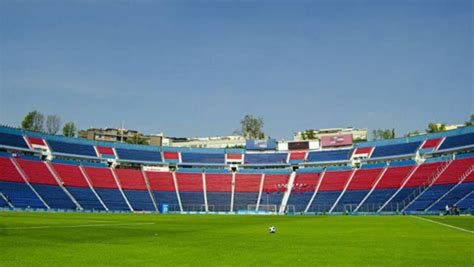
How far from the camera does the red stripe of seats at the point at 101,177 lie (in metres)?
76.5

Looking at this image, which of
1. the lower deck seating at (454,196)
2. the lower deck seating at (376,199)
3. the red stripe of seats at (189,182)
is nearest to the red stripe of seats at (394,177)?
the lower deck seating at (376,199)

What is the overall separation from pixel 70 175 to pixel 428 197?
203ft

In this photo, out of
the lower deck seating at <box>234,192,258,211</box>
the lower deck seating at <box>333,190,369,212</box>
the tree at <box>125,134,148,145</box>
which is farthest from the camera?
the tree at <box>125,134,148,145</box>

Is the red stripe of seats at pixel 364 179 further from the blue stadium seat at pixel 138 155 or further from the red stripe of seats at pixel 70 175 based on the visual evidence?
the red stripe of seats at pixel 70 175

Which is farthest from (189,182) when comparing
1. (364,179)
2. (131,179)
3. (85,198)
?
(364,179)

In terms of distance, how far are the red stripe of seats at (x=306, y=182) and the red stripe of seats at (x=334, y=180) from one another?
1.73 m

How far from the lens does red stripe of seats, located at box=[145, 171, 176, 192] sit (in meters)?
82.5

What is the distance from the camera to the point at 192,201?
80.2 metres

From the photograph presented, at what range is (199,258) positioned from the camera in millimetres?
9281

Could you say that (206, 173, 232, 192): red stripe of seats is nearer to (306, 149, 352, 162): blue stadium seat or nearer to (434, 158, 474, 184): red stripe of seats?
(306, 149, 352, 162): blue stadium seat

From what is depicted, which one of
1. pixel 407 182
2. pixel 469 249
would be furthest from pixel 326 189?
pixel 469 249

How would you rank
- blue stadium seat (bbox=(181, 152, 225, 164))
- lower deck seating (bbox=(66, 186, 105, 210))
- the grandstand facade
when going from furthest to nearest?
blue stadium seat (bbox=(181, 152, 225, 164))
lower deck seating (bbox=(66, 186, 105, 210))
the grandstand facade

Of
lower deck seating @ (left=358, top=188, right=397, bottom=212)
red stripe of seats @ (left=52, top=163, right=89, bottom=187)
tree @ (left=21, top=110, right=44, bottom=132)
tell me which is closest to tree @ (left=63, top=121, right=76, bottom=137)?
tree @ (left=21, top=110, right=44, bottom=132)

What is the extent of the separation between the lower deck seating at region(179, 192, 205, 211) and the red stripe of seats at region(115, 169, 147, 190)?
817 cm
